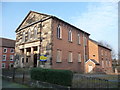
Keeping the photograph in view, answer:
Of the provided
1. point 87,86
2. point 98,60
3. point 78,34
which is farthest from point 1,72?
point 98,60

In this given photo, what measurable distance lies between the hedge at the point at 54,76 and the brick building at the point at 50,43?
6989 millimetres

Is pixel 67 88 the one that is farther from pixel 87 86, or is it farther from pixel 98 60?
pixel 98 60

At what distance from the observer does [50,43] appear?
18.2 metres

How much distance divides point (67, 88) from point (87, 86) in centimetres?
151

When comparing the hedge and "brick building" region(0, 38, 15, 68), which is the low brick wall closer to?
the hedge

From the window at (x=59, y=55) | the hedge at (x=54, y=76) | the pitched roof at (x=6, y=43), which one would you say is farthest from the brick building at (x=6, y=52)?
the hedge at (x=54, y=76)

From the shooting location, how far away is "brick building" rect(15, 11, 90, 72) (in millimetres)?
18734

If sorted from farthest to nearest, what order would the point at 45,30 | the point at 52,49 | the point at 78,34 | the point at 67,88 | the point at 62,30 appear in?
1. the point at 78,34
2. the point at 62,30
3. the point at 45,30
4. the point at 52,49
5. the point at 67,88

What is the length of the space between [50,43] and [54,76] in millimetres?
9642

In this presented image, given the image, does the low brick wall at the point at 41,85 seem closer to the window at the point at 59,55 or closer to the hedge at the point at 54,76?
the hedge at the point at 54,76

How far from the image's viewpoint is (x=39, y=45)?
19703 mm

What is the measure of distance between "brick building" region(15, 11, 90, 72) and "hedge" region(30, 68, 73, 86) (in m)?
6.99

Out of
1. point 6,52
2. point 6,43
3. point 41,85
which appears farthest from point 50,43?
point 6,43

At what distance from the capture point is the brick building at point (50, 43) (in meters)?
18.7
